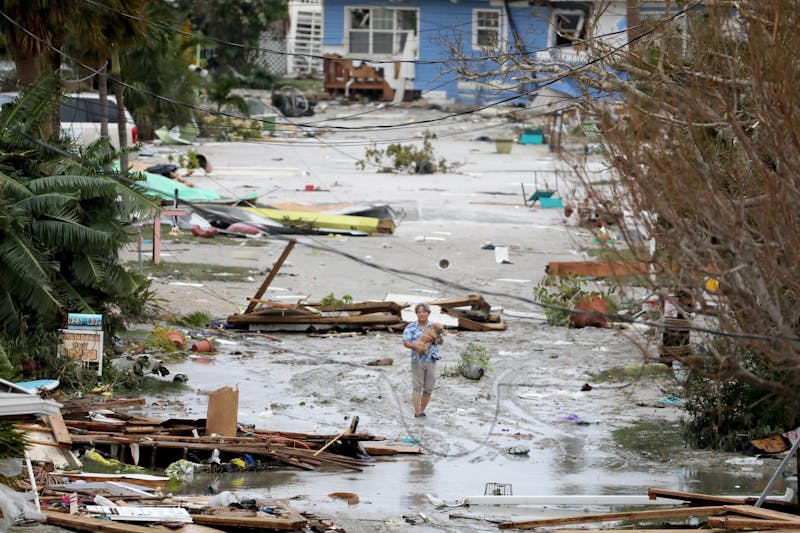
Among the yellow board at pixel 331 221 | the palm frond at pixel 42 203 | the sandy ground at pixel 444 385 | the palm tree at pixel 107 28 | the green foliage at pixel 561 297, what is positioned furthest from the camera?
the yellow board at pixel 331 221

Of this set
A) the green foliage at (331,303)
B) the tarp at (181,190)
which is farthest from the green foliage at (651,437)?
the tarp at (181,190)

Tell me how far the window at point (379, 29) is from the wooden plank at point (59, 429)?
47.2 m

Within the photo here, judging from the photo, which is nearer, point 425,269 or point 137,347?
point 137,347

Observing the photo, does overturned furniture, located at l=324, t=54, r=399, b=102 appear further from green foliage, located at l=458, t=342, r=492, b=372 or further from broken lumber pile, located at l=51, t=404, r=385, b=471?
broken lumber pile, located at l=51, t=404, r=385, b=471

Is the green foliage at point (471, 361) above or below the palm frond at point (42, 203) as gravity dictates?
below

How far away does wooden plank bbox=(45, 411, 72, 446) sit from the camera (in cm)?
1191

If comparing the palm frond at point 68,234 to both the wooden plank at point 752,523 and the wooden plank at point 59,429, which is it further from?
the wooden plank at point 752,523

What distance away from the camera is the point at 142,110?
137 feet

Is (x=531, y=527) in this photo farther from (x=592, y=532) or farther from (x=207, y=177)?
(x=207, y=177)

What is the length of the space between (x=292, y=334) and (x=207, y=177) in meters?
16.5

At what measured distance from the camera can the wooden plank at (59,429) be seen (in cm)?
1191

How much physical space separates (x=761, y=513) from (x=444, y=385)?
8.00 m

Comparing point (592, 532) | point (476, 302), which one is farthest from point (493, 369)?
point (592, 532)

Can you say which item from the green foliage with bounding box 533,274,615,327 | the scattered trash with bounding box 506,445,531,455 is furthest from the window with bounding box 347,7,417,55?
the scattered trash with bounding box 506,445,531,455
